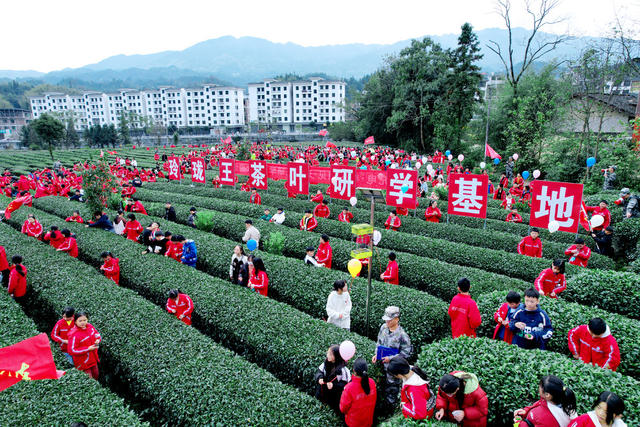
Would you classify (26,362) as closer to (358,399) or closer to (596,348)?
(358,399)

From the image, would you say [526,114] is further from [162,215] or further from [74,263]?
[74,263]

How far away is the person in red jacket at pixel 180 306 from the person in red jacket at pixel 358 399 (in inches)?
160

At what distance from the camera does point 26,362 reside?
3.89m

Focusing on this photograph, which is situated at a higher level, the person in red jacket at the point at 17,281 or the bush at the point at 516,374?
the bush at the point at 516,374

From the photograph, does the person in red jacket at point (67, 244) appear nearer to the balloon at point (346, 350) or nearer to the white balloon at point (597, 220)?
the balloon at point (346, 350)

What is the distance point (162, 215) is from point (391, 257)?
11.7 m

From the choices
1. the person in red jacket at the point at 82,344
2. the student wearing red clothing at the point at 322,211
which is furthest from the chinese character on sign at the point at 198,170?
the person in red jacket at the point at 82,344

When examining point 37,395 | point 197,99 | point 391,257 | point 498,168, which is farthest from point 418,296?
point 197,99

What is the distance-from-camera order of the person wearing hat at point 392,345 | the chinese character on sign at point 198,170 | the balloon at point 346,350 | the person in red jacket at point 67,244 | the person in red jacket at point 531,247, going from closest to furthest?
the balloon at point 346,350 < the person wearing hat at point 392,345 < the person in red jacket at point 531,247 < the person in red jacket at point 67,244 < the chinese character on sign at point 198,170

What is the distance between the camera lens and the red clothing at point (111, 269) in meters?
9.08

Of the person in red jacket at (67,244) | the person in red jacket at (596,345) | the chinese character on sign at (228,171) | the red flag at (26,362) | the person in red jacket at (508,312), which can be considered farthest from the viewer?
the chinese character on sign at (228,171)

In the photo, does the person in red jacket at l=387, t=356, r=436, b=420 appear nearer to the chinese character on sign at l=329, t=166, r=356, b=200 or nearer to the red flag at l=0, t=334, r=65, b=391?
the red flag at l=0, t=334, r=65, b=391

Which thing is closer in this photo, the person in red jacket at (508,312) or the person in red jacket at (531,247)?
the person in red jacket at (508,312)

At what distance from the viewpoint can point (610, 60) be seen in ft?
73.7
